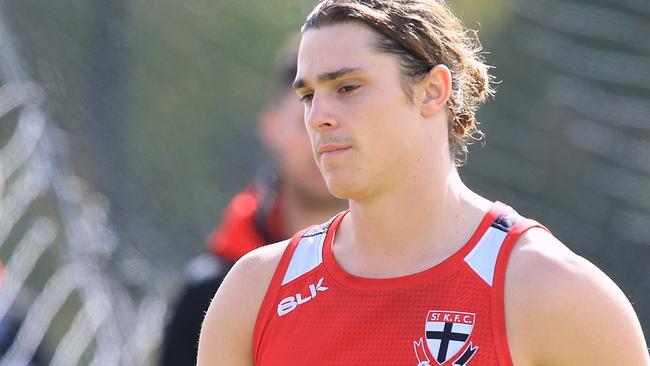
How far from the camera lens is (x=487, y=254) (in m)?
2.39

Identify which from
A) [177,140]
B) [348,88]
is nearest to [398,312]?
[348,88]

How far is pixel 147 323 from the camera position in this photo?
5.39m

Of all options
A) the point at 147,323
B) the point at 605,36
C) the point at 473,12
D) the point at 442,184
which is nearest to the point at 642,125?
the point at 605,36

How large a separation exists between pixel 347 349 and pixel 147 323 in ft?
10.2

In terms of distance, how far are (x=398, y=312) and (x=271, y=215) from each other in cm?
141

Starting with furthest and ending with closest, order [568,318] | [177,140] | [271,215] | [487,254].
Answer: [177,140], [271,215], [487,254], [568,318]

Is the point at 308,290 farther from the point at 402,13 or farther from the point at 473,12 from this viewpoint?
the point at 473,12

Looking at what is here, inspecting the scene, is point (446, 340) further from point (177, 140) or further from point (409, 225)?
point (177, 140)

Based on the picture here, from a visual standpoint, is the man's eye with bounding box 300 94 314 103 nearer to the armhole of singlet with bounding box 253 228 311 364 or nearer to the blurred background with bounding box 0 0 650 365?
the armhole of singlet with bounding box 253 228 311 364

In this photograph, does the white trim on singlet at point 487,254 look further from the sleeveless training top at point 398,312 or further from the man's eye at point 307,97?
the man's eye at point 307,97

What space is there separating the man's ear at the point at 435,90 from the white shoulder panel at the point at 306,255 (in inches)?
13.4

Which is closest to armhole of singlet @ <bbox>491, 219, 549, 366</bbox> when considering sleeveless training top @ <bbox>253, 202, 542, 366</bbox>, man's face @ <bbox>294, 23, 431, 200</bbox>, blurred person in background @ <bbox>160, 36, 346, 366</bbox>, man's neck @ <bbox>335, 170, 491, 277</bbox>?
sleeveless training top @ <bbox>253, 202, 542, 366</bbox>

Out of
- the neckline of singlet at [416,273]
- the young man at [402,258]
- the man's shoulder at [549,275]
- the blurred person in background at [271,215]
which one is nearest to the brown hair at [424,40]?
the young man at [402,258]

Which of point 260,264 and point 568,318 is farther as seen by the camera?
point 260,264
